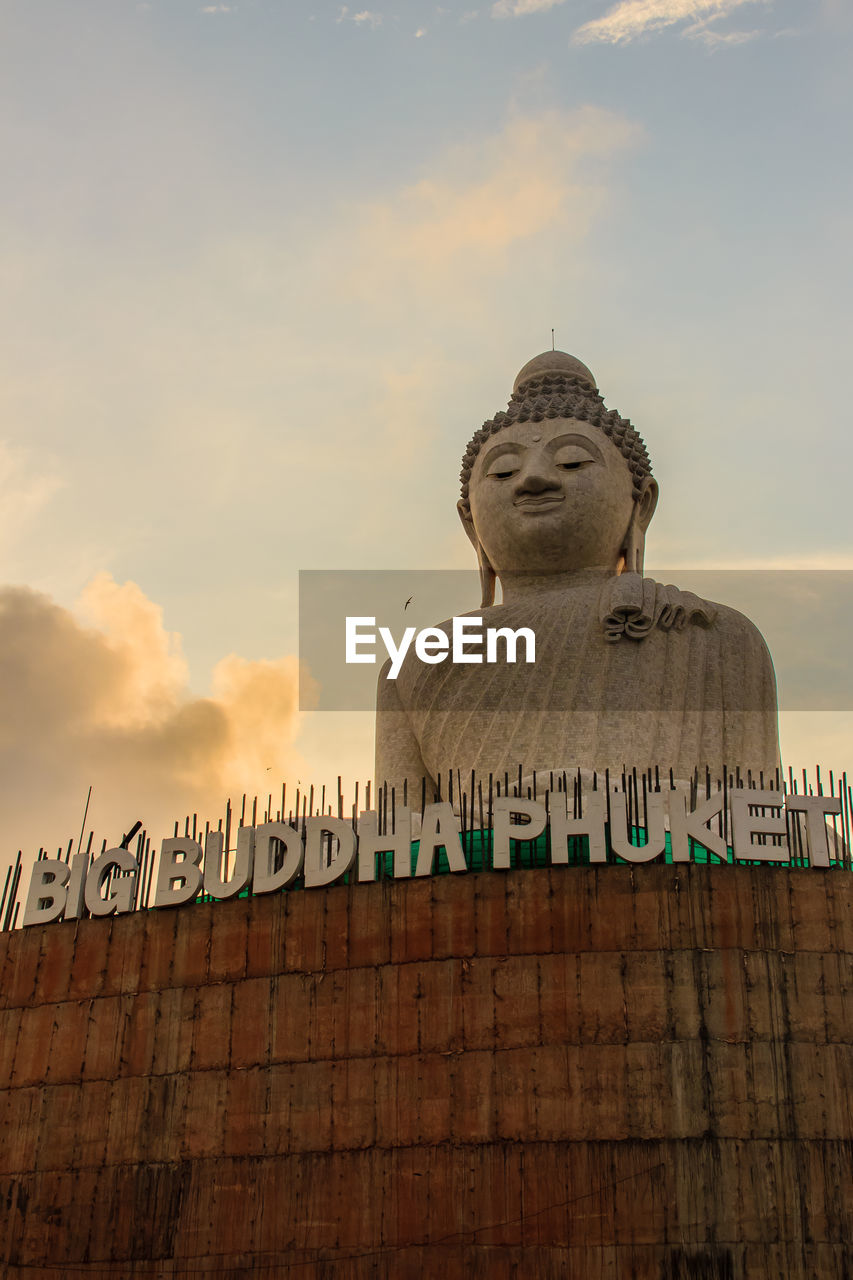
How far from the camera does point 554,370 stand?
2061cm

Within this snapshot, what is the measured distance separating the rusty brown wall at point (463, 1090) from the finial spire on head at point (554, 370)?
8.97 m

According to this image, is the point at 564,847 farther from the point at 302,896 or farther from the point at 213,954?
the point at 213,954

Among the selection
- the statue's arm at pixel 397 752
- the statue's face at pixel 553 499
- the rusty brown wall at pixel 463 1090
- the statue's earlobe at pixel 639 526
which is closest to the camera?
the rusty brown wall at pixel 463 1090

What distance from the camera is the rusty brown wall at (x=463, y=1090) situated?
468 inches

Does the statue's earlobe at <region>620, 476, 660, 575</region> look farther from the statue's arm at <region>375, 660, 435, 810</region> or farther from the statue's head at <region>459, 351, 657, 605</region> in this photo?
the statue's arm at <region>375, 660, 435, 810</region>

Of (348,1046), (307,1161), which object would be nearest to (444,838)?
(348,1046)

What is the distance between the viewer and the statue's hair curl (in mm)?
19453

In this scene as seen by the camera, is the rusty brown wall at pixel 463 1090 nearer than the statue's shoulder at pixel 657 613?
Yes

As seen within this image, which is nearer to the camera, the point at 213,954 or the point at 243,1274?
the point at 243,1274

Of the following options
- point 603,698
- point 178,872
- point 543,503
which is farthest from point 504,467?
point 178,872

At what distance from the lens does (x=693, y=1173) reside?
39.0ft

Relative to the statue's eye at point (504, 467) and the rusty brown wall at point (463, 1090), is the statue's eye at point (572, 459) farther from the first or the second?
the rusty brown wall at point (463, 1090)

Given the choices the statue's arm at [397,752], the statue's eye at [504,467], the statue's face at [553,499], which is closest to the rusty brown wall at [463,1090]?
the statue's arm at [397,752]

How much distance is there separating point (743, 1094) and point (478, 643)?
280 inches
